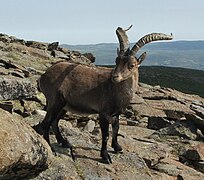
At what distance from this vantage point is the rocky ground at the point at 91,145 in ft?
35.4


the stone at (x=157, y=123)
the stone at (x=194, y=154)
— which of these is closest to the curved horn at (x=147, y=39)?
the stone at (x=194, y=154)

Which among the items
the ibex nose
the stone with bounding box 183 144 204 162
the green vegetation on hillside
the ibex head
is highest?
the ibex head

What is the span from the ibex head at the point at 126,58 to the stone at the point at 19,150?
429cm

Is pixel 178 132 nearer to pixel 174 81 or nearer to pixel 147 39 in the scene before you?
pixel 147 39

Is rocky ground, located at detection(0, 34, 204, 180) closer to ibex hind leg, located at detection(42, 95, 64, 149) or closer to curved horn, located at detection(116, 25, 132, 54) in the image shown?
ibex hind leg, located at detection(42, 95, 64, 149)

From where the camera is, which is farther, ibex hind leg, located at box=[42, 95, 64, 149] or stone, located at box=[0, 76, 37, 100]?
stone, located at box=[0, 76, 37, 100]

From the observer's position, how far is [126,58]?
15.2m

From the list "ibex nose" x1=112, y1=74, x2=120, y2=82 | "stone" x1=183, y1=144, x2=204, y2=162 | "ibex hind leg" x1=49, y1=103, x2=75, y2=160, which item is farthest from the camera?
"stone" x1=183, y1=144, x2=204, y2=162

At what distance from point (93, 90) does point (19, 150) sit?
557 cm

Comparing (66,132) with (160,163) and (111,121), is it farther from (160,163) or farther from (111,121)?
(160,163)

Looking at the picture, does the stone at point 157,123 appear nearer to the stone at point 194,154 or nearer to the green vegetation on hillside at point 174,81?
the stone at point 194,154

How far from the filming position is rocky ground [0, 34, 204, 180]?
10.8 metres

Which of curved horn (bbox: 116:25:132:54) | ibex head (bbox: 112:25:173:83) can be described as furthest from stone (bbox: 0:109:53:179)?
curved horn (bbox: 116:25:132:54)

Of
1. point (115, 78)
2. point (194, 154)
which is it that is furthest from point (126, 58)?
point (194, 154)
